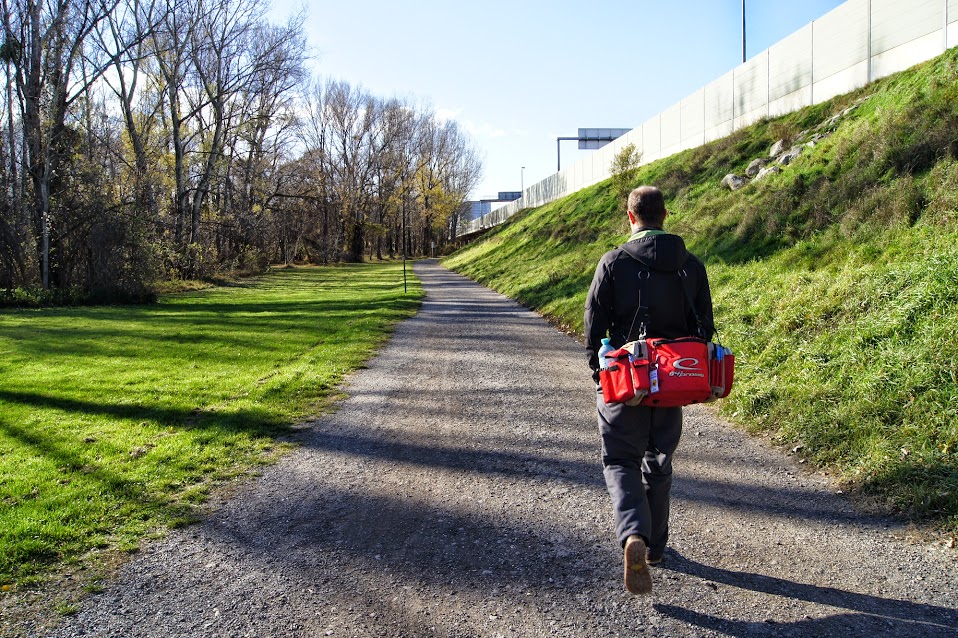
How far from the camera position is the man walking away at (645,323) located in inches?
128

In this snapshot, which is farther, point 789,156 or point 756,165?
point 756,165

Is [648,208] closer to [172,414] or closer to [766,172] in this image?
[172,414]

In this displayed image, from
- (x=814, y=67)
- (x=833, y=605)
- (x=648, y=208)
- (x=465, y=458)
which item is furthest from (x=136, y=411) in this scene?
(x=814, y=67)

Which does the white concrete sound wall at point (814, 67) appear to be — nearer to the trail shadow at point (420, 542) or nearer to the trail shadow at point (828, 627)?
the trail shadow at point (828, 627)

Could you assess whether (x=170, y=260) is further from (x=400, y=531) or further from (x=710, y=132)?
(x=400, y=531)

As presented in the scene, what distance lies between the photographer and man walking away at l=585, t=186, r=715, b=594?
325cm

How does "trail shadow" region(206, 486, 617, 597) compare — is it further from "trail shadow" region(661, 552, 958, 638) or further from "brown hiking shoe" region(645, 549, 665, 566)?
"trail shadow" region(661, 552, 958, 638)

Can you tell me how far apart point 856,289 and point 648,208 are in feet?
16.5

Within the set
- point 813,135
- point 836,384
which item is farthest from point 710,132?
point 836,384

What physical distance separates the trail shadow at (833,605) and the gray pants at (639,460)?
34 centimetres

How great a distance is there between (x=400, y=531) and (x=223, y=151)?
3741cm

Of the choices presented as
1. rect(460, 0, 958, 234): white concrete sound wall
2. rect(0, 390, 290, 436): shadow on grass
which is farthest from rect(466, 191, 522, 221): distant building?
rect(0, 390, 290, 436): shadow on grass

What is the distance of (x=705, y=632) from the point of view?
2859 mm

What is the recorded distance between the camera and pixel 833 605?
10.0ft
